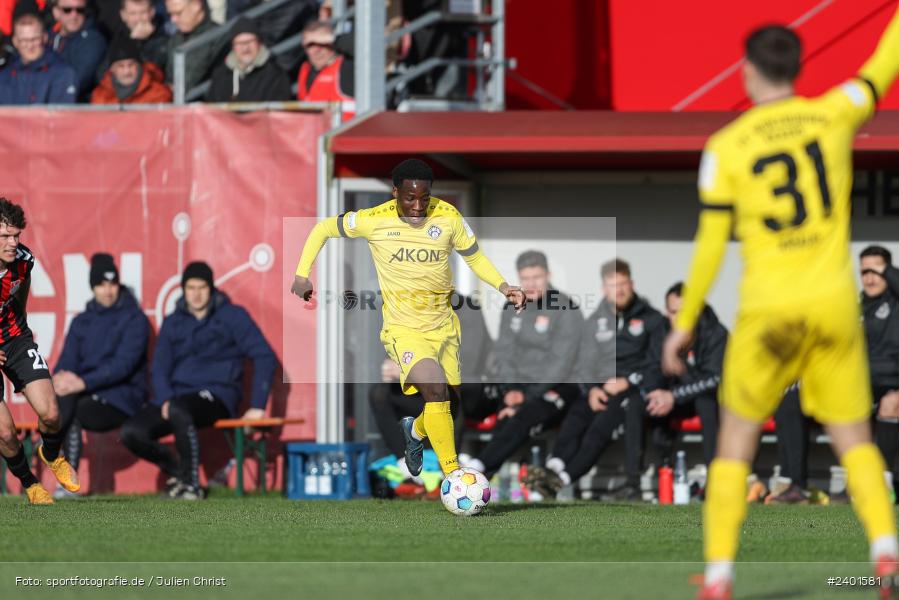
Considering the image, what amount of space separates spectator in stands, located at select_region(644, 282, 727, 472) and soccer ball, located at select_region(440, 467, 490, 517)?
3208mm

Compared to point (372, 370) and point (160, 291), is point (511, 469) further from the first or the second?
point (160, 291)

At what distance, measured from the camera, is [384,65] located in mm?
12938

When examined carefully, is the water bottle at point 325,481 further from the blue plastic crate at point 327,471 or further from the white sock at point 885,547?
the white sock at point 885,547

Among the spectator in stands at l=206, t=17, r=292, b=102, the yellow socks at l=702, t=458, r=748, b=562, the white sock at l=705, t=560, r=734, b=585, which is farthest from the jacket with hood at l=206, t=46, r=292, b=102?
the white sock at l=705, t=560, r=734, b=585

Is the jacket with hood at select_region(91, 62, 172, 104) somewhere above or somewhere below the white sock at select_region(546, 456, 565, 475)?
above

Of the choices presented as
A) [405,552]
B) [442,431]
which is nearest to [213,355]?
[442,431]

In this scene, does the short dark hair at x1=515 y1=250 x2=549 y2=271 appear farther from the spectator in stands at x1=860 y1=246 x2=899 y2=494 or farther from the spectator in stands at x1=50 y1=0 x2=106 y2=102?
the spectator in stands at x1=50 y1=0 x2=106 y2=102

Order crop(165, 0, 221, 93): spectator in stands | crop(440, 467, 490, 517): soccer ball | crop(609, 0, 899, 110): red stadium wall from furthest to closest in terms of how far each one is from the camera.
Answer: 1. crop(609, 0, 899, 110): red stadium wall
2. crop(165, 0, 221, 93): spectator in stands
3. crop(440, 467, 490, 517): soccer ball

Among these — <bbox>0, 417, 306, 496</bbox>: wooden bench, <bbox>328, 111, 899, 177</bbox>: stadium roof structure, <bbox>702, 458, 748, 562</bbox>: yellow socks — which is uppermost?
<bbox>328, 111, 899, 177</bbox>: stadium roof structure

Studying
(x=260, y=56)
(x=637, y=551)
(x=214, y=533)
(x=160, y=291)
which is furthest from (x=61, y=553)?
(x=260, y=56)

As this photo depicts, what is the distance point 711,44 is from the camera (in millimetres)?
15070

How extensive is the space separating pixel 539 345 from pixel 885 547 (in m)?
7.52

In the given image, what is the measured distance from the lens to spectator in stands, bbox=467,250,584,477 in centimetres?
1233

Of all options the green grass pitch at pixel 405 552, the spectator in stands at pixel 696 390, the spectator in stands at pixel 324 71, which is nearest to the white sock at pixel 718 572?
the green grass pitch at pixel 405 552
